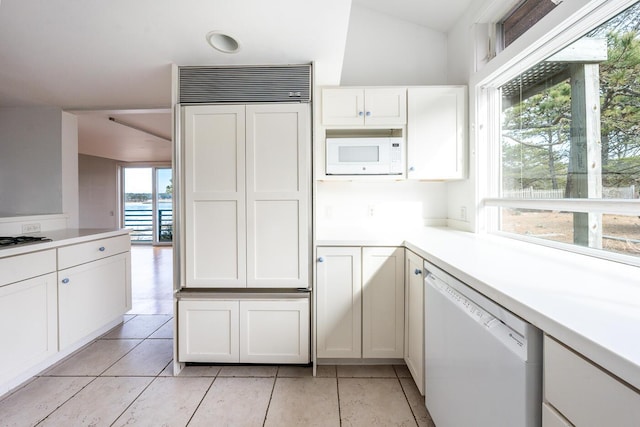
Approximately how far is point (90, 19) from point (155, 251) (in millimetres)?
6172

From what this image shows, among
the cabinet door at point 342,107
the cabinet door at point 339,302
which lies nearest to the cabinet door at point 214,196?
the cabinet door at point 339,302

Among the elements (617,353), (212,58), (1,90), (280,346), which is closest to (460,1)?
(212,58)

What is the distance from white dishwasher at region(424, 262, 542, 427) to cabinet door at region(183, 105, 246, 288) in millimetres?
1252

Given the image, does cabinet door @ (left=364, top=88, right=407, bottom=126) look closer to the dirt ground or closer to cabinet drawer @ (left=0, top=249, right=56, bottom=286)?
the dirt ground

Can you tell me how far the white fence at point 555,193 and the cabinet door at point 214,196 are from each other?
1.84 m

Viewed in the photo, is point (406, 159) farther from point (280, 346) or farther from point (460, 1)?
point (280, 346)

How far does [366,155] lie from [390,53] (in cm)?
112

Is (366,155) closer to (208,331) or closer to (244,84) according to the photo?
(244,84)

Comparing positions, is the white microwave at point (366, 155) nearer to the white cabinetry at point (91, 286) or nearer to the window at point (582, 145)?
the window at point (582, 145)

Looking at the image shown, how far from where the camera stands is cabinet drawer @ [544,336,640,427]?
0.53 m

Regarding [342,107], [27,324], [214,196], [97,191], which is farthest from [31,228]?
[97,191]

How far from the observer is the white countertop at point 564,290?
58 centimetres

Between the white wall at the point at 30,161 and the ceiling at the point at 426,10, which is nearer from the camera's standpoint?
the ceiling at the point at 426,10

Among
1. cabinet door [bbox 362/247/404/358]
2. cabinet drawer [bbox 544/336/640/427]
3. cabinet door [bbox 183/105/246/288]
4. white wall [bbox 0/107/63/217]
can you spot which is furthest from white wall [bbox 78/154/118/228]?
cabinet drawer [bbox 544/336/640/427]
